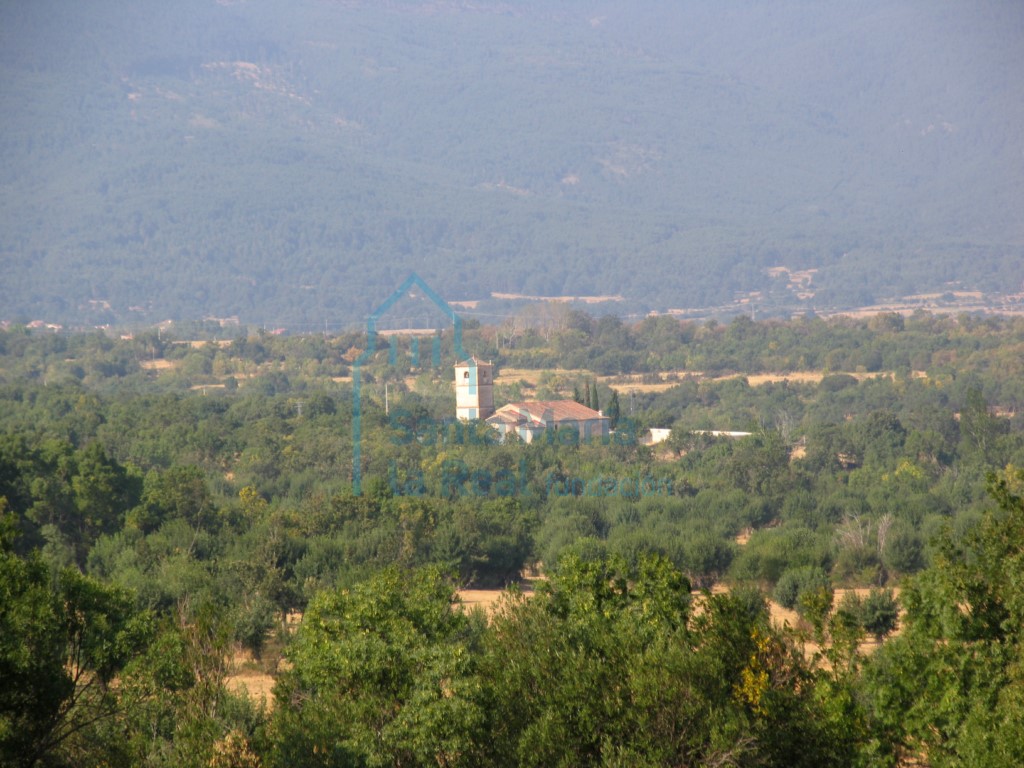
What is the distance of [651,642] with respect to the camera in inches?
615

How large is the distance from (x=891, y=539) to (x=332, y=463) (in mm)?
22721

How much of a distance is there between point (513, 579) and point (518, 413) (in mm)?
26340

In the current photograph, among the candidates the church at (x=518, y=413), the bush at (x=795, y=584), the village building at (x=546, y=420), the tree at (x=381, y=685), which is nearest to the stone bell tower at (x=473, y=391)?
the church at (x=518, y=413)

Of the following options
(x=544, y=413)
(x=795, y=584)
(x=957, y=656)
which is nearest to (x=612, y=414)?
(x=544, y=413)

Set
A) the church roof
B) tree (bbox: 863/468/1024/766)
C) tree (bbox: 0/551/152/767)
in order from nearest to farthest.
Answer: tree (bbox: 0/551/152/767) < tree (bbox: 863/468/1024/766) < the church roof

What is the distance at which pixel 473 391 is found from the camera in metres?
65.1

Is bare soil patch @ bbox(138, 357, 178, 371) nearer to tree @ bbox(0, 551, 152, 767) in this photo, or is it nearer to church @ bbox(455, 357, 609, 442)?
church @ bbox(455, 357, 609, 442)

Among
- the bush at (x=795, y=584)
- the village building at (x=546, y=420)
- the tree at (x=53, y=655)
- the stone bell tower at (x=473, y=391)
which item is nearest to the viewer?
the tree at (x=53, y=655)

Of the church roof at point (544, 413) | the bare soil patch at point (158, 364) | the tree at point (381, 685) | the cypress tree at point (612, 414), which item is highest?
the tree at point (381, 685)

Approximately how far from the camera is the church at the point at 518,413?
200 feet

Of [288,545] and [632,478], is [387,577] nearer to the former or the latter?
[288,545]

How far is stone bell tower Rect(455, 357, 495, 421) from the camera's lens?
64.9 metres

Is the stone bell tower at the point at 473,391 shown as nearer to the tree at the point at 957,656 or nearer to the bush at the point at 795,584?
the bush at the point at 795,584

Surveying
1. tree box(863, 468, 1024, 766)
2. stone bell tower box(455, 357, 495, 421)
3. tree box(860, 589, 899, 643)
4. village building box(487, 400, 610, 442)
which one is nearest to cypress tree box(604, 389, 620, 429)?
→ village building box(487, 400, 610, 442)
